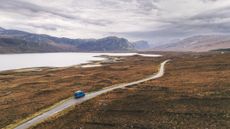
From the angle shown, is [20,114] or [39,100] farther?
[39,100]

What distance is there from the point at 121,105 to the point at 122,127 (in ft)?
46.7

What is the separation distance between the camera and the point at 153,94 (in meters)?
61.1

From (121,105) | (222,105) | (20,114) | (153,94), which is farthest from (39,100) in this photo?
(222,105)

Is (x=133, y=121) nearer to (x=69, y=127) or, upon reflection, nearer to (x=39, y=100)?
(x=69, y=127)

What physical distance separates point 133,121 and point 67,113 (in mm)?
14662

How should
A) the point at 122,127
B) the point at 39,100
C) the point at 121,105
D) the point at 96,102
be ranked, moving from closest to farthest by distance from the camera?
the point at 122,127 < the point at 121,105 < the point at 96,102 < the point at 39,100

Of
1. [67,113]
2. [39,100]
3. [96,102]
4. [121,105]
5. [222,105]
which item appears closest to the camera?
[222,105]

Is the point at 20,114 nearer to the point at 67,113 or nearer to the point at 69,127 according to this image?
the point at 67,113

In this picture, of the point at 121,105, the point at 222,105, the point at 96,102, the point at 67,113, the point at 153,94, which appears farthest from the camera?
the point at 153,94

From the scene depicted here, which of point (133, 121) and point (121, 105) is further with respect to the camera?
point (121, 105)

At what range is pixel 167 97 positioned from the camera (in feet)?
186

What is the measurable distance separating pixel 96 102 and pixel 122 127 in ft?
61.5

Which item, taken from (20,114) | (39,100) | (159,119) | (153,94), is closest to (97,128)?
(159,119)

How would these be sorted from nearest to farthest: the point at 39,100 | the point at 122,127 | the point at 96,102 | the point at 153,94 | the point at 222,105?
the point at 122,127 < the point at 222,105 < the point at 96,102 < the point at 153,94 < the point at 39,100
